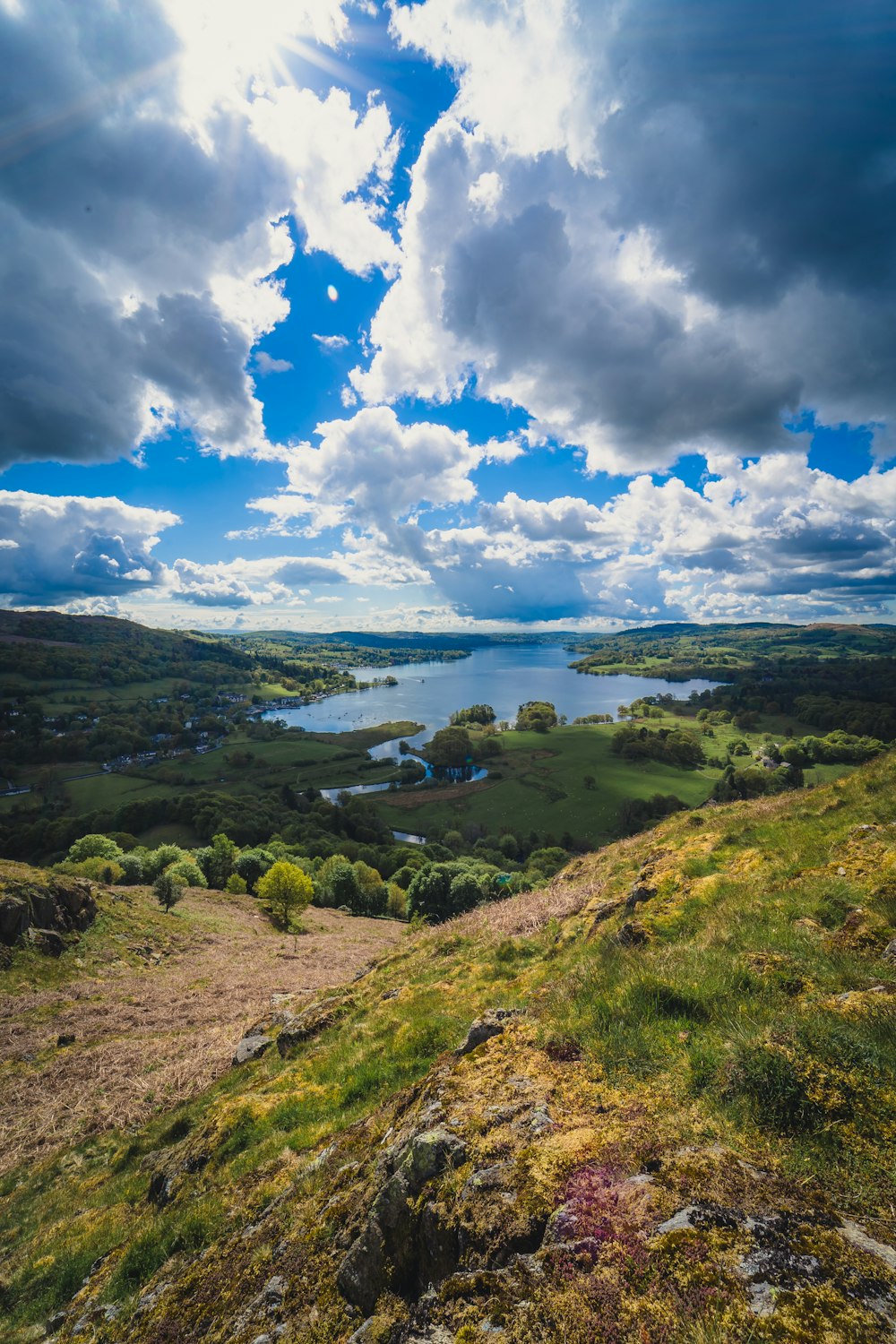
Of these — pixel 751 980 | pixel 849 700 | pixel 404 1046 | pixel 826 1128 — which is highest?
pixel 826 1128

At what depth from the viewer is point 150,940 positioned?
81.0 ft

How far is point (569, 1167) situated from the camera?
144 inches

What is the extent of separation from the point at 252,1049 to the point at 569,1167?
11.8 m

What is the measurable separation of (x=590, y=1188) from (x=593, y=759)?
11680cm

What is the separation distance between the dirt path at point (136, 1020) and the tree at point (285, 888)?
441 cm

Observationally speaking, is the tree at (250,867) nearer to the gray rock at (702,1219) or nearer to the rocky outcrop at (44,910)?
the rocky outcrop at (44,910)

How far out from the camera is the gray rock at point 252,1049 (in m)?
11.9

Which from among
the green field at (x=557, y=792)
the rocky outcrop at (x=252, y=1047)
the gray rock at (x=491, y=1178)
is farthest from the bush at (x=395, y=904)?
the gray rock at (x=491, y=1178)

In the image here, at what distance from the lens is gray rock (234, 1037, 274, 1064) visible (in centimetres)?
1188

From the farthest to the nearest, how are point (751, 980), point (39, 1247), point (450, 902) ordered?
point (450, 902) < point (39, 1247) < point (751, 980)

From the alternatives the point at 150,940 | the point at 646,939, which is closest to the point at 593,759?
the point at 150,940

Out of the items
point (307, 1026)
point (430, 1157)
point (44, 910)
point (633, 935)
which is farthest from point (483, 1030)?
point (44, 910)

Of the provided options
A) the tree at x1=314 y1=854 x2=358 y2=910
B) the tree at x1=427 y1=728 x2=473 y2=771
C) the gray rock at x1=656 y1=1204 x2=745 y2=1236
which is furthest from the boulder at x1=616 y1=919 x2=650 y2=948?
the tree at x1=427 y1=728 x2=473 y2=771

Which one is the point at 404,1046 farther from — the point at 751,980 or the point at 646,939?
the point at 751,980
